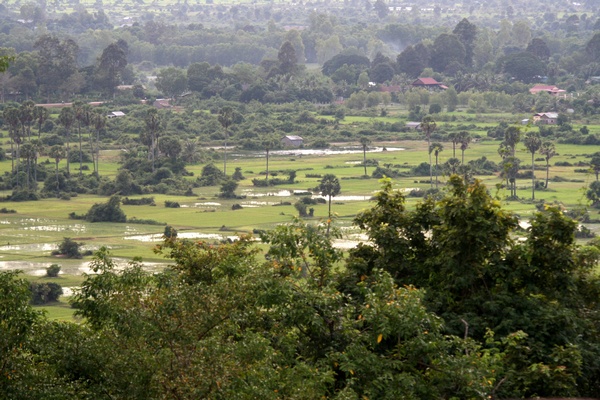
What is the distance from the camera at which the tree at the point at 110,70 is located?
4493 inches

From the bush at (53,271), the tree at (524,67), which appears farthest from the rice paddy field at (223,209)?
the tree at (524,67)

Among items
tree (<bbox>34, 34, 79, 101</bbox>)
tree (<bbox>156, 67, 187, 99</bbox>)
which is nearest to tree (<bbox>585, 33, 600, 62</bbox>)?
tree (<bbox>156, 67, 187, 99</bbox>)

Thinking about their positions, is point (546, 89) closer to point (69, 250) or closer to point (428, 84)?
point (428, 84)

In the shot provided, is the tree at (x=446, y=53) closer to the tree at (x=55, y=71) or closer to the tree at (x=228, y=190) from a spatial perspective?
the tree at (x=55, y=71)

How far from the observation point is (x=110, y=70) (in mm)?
114688

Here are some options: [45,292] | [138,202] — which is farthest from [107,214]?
[45,292]

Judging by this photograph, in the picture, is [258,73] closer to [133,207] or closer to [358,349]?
[133,207]

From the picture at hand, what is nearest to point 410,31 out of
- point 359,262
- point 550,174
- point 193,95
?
point 193,95

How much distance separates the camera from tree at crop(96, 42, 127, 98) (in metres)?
114

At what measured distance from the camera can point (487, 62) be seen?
14062 cm

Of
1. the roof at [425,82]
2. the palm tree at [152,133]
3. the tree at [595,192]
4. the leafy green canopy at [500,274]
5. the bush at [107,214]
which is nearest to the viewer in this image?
the leafy green canopy at [500,274]

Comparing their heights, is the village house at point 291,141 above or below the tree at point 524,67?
below

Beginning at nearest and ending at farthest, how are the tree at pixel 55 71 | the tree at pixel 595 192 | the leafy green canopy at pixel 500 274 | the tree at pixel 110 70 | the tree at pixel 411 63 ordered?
the leafy green canopy at pixel 500 274 → the tree at pixel 595 192 → the tree at pixel 55 71 → the tree at pixel 110 70 → the tree at pixel 411 63

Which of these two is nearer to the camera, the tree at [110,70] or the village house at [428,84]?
the tree at [110,70]
